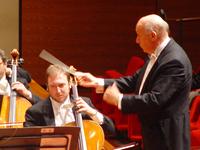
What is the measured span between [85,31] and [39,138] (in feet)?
16.5

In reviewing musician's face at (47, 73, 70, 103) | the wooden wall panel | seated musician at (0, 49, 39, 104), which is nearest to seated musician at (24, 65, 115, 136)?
musician's face at (47, 73, 70, 103)

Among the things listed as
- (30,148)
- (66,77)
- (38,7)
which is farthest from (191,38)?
(30,148)

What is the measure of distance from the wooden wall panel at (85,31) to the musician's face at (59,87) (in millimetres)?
3899

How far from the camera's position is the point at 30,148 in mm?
2291

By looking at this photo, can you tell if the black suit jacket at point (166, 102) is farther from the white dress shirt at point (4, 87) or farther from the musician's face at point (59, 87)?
the white dress shirt at point (4, 87)

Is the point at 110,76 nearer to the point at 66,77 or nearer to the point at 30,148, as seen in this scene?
the point at 66,77

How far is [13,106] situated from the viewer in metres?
3.46

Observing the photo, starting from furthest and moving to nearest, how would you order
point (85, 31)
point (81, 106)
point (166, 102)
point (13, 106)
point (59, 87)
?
point (85, 31), point (13, 106), point (59, 87), point (81, 106), point (166, 102)

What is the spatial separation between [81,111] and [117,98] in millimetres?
353

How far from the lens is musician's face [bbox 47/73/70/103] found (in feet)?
10.00

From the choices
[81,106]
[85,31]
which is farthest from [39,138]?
[85,31]

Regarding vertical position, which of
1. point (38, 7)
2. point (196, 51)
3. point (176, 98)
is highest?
point (38, 7)

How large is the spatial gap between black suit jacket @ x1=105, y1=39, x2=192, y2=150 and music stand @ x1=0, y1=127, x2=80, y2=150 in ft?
1.47

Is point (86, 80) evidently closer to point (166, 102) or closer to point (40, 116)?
point (40, 116)
